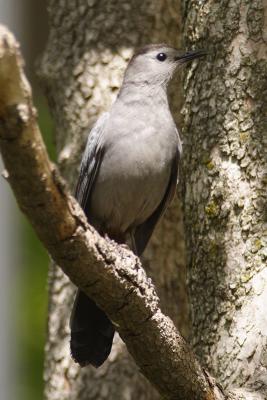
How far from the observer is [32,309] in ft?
28.3

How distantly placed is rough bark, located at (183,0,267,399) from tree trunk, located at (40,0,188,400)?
5.27 ft

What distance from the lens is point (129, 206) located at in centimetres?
533

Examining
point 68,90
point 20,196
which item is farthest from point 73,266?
point 68,90

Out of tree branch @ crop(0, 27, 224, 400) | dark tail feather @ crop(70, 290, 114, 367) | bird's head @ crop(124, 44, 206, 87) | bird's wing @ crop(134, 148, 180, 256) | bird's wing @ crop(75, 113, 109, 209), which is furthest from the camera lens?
bird's head @ crop(124, 44, 206, 87)

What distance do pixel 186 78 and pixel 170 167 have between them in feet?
1.86

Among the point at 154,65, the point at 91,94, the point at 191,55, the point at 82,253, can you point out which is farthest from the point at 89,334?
the point at 91,94

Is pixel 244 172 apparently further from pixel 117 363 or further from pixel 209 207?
pixel 117 363

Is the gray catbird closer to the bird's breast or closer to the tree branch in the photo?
the bird's breast

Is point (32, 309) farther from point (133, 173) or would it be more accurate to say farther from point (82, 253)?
point (82, 253)

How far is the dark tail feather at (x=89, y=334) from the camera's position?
4551 millimetres

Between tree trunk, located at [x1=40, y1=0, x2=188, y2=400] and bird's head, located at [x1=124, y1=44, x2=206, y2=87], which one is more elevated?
bird's head, located at [x1=124, y1=44, x2=206, y2=87]

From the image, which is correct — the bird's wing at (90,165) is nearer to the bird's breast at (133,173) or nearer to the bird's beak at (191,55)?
the bird's breast at (133,173)

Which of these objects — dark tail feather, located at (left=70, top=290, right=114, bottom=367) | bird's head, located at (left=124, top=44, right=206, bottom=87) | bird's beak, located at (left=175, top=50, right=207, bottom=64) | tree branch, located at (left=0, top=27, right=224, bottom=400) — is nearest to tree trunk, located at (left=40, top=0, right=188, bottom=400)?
bird's head, located at (left=124, top=44, right=206, bottom=87)

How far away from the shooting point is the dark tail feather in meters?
4.55
